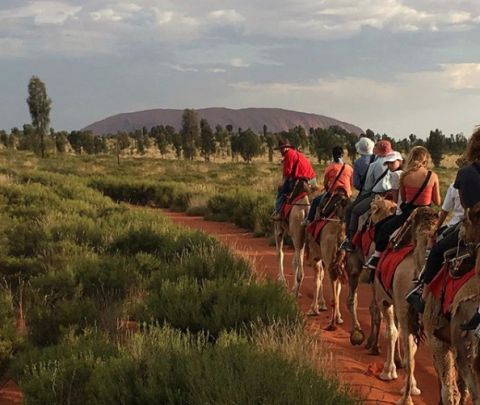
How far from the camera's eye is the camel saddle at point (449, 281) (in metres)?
4.24

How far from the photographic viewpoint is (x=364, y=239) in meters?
7.47

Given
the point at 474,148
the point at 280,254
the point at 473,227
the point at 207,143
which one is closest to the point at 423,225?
the point at 474,148

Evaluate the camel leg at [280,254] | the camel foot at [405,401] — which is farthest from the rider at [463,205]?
the camel leg at [280,254]

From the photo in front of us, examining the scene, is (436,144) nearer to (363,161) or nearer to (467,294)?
(363,161)

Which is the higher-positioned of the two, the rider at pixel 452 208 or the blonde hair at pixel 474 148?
the blonde hair at pixel 474 148

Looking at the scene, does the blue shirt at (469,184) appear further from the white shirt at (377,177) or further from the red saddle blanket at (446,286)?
the white shirt at (377,177)

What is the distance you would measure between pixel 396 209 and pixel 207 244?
5782 mm

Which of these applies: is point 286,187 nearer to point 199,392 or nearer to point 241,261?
point 241,261

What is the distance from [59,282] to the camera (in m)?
8.99

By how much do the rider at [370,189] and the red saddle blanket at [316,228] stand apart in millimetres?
787

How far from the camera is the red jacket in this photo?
10.1 metres

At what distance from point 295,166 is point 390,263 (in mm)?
4304

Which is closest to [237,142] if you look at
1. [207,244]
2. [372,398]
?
[207,244]

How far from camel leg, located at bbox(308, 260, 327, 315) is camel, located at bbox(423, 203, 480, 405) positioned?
428 cm
